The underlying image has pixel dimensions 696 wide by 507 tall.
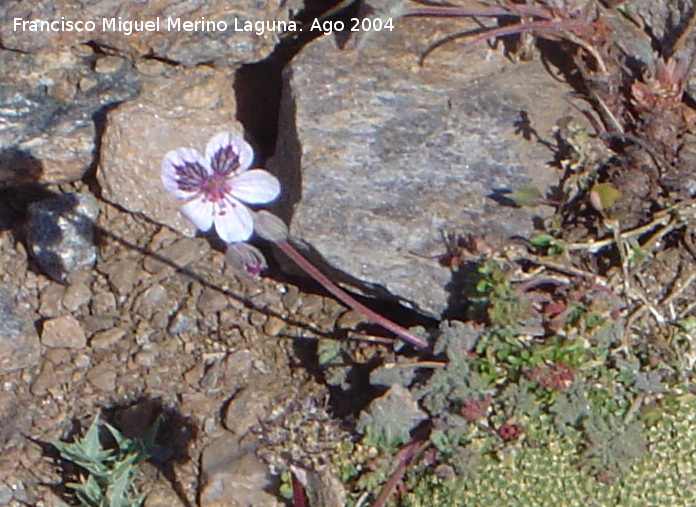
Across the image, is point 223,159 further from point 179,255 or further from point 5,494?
point 5,494

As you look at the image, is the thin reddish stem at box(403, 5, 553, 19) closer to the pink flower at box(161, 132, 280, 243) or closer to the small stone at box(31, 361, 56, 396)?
the pink flower at box(161, 132, 280, 243)

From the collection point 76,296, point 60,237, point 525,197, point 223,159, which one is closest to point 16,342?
point 76,296

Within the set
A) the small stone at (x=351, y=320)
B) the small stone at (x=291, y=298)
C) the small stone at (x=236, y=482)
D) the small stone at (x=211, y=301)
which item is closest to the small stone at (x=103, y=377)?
the small stone at (x=211, y=301)

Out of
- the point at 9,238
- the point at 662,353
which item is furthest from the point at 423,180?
the point at 9,238

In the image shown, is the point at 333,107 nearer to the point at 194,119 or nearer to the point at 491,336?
the point at 194,119

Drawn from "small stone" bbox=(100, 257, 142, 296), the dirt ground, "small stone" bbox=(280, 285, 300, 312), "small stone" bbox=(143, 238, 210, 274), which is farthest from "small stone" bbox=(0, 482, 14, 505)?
"small stone" bbox=(280, 285, 300, 312)

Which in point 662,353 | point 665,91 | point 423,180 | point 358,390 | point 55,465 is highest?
point 665,91

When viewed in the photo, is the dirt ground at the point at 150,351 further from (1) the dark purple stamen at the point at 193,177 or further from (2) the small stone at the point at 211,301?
(1) the dark purple stamen at the point at 193,177
